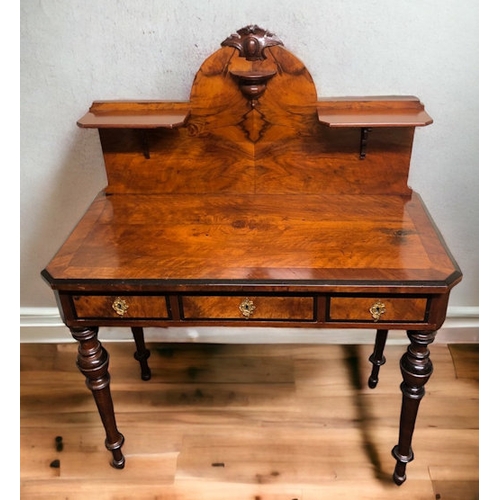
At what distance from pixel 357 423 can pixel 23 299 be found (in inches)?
59.7

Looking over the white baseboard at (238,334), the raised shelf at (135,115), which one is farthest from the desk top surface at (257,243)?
the white baseboard at (238,334)

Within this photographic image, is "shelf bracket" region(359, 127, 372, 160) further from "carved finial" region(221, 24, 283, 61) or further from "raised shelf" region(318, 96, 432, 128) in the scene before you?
"carved finial" region(221, 24, 283, 61)

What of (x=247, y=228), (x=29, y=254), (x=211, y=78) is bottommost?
(x=29, y=254)

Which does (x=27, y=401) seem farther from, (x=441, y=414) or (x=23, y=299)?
(x=441, y=414)

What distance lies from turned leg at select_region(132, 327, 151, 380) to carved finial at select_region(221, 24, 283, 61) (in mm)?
1149

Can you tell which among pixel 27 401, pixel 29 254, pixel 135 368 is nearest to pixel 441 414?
pixel 135 368

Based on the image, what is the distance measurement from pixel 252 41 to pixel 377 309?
87 centimetres

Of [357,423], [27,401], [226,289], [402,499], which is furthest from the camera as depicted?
[27,401]

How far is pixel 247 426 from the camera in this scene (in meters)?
1.97

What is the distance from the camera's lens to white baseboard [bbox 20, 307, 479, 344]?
2.25 metres

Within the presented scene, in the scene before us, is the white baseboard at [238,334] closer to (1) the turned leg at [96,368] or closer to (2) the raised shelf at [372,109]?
(1) the turned leg at [96,368]

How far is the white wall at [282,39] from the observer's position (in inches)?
64.2

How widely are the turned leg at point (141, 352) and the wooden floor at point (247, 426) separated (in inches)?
1.9

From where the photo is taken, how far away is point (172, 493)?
176 centimetres
